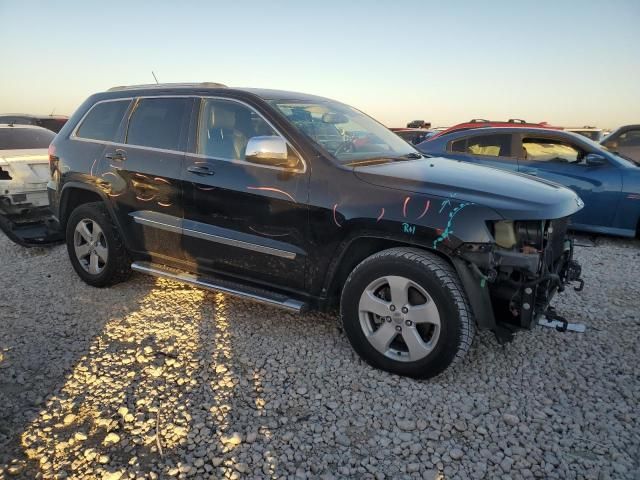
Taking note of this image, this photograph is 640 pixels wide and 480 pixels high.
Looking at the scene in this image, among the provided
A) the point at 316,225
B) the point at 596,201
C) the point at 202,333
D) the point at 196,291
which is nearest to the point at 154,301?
the point at 196,291

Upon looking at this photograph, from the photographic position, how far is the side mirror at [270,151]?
3.08 m

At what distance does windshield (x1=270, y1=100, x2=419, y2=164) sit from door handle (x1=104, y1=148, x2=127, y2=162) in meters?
1.45

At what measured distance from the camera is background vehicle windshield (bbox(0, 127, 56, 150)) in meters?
6.36

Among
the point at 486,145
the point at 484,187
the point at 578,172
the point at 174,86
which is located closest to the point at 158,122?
the point at 174,86

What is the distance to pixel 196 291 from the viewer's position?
4348mm

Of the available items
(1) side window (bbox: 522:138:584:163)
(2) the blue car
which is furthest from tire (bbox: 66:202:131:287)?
(1) side window (bbox: 522:138:584:163)

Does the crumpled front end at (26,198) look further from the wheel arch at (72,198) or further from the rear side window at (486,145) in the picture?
the rear side window at (486,145)

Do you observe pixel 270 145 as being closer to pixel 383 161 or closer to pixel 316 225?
pixel 316 225

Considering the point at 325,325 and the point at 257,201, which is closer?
the point at 257,201

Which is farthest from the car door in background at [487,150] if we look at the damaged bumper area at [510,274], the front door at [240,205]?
the front door at [240,205]

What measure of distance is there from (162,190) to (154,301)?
1054 mm

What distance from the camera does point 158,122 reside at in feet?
12.8

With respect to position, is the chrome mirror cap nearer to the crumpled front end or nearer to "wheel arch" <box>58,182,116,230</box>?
"wheel arch" <box>58,182,116,230</box>

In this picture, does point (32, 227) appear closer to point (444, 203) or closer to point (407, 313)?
point (407, 313)
